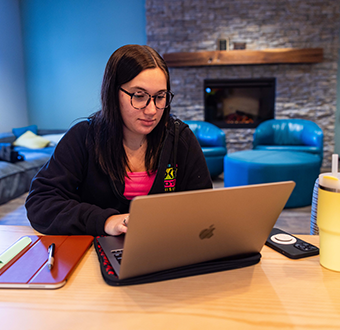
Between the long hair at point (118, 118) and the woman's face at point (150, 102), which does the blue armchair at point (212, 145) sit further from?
the woman's face at point (150, 102)

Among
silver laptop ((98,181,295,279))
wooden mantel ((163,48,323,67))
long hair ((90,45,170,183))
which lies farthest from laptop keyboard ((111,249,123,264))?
wooden mantel ((163,48,323,67))

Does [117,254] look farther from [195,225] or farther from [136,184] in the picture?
[136,184]

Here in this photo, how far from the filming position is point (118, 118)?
1.01 metres

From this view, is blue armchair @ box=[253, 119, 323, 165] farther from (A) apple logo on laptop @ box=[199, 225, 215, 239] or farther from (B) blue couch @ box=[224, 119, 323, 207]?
(A) apple logo on laptop @ box=[199, 225, 215, 239]

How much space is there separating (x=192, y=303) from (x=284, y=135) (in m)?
3.76

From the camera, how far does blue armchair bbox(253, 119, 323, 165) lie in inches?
146

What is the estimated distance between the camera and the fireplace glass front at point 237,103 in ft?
15.7

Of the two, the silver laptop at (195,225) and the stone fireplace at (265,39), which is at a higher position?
the stone fireplace at (265,39)

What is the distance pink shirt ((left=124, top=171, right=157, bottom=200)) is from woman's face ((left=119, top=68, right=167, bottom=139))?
6.3 inches

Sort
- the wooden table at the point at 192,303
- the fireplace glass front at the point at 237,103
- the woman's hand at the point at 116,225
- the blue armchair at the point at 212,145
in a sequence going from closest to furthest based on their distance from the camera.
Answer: the wooden table at the point at 192,303
the woman's hand at the point at 116,225
the blue armchair at the point at 212,145
the fireplace glass front at the point at 237,103

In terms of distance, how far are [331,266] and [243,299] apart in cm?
21

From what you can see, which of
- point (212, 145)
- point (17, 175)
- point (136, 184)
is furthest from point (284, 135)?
point (136, 184)

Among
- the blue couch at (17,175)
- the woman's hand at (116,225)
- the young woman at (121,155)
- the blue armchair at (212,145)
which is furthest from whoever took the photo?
the blue armchair at (212,145)

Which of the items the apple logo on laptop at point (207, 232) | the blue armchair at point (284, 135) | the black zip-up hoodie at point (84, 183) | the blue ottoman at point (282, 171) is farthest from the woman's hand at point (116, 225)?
the blue armchair at point (284, 135)
